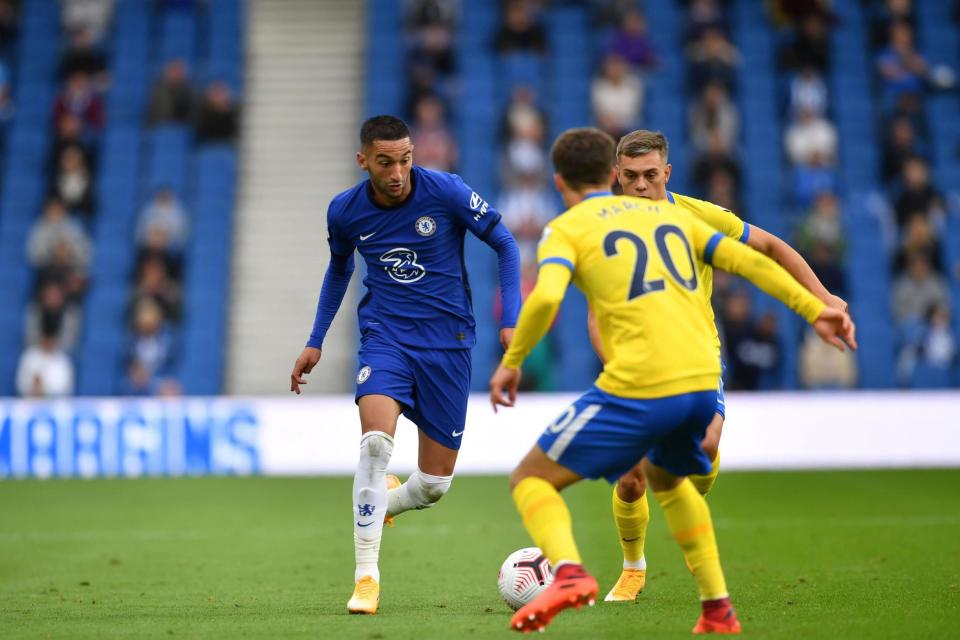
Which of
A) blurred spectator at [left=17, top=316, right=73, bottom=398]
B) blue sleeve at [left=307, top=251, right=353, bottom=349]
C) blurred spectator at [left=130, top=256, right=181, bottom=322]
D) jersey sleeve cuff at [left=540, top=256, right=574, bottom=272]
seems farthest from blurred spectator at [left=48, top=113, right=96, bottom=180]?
jersey sleeve cuff at [left=540, top=256, right=574, bottom=272]

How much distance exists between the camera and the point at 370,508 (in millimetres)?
6906

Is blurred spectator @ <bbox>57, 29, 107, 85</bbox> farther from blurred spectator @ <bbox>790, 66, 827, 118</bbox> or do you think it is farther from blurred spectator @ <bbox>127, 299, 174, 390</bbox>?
blurred spectator @ <bbox>790, 66, 827, 118</bbox>

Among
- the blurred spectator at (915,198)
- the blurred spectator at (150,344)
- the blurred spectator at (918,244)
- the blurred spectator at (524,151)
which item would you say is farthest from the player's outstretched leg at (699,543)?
the blurred spectator at (915,198)

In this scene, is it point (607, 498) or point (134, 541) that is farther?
point (607, 498)

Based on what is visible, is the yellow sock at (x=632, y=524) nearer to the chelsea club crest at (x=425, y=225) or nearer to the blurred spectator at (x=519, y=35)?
the chelsea club crest at (x=425, y=225)

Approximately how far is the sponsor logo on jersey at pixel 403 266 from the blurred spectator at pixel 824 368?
1136cm

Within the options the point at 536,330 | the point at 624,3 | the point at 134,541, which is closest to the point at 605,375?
the point at 536,330

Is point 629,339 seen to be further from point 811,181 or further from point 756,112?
point 756,112

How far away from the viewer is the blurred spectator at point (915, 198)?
19219 millimetres

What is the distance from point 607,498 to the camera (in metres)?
13.7

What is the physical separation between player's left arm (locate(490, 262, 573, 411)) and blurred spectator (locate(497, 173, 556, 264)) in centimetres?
1357

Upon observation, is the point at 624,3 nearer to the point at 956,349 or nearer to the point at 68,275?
the point at 956,349

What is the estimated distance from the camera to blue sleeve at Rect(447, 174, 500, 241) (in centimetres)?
720

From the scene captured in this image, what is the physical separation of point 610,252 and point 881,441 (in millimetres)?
11674
